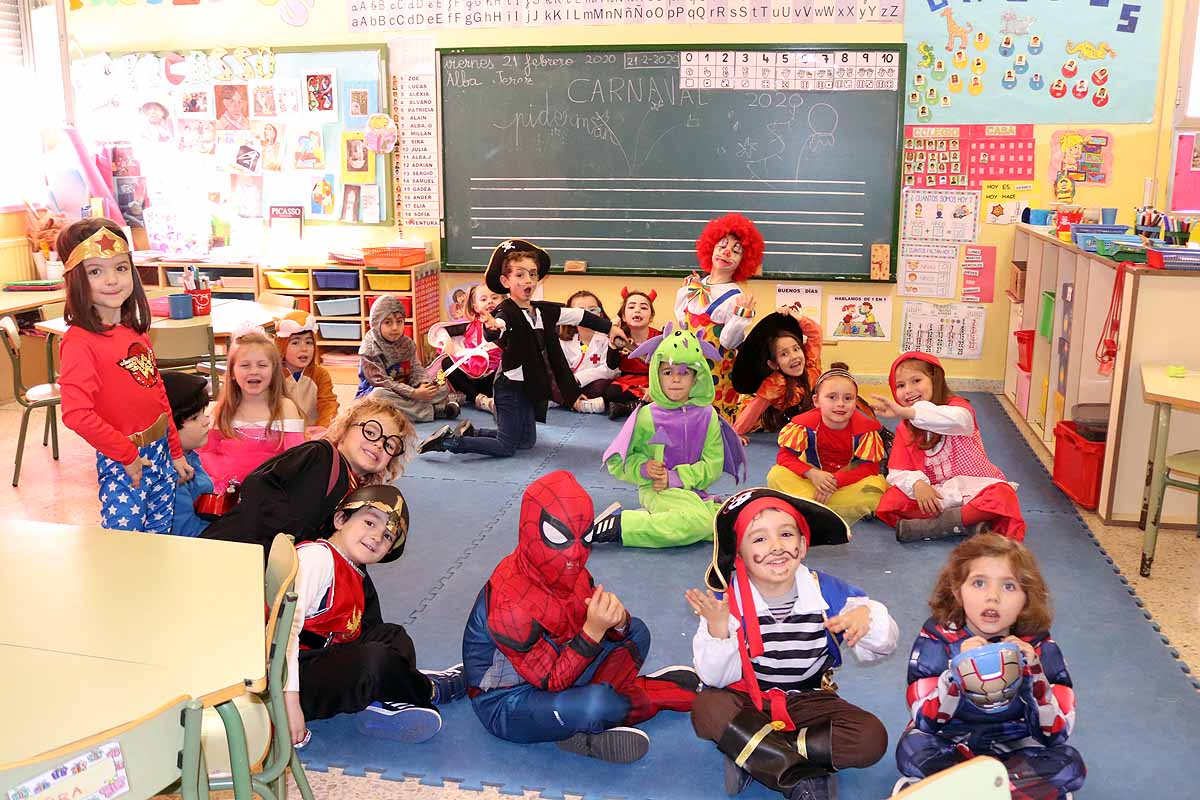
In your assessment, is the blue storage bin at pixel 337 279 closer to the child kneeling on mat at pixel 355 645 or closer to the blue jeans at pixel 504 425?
the blue jeans at pixel 504 425

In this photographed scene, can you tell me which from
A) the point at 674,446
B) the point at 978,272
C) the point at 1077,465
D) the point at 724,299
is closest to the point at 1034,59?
the point at 978,272

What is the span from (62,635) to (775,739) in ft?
→ 5.02


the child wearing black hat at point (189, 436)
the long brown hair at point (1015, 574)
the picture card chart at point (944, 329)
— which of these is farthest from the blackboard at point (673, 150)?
the long brown hair at point (1015, 574)

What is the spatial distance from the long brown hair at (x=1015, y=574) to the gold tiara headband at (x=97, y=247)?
2558 mm

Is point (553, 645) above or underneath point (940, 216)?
underneath

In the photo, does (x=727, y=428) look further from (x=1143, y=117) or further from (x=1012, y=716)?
(x=1143, y=117)

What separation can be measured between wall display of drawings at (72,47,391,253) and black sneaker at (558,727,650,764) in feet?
17.3

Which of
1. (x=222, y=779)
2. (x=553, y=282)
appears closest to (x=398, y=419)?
(x=222, y=779)

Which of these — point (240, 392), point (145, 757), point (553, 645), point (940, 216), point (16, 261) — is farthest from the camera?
point (16, 261)

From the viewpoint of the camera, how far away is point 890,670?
3254mm

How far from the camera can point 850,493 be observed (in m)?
4.54

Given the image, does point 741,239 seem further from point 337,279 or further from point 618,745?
point 618,745

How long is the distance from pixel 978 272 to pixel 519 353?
10.3 ft

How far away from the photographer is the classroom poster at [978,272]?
6777mm
